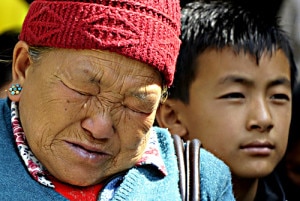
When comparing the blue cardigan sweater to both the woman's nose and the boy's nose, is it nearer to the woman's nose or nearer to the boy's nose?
the woman's nose

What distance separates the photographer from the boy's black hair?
4.05 metres

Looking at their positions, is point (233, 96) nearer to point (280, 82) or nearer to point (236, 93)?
point (236, 93)

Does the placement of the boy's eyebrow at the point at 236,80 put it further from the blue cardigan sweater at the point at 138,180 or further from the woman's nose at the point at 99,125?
the woman's nose at the point at 99,125

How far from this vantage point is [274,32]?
4.21 metres

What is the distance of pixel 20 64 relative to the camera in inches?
108

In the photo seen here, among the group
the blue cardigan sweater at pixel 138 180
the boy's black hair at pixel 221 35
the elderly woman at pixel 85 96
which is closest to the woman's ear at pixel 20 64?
the elderly woman at pixel 85 96

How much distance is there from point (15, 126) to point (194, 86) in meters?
1.58

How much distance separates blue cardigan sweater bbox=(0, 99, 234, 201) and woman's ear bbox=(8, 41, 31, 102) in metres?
0.11

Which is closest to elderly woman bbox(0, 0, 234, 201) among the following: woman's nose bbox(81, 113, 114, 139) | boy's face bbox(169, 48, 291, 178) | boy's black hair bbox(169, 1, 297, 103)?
woman's nose bbox(81, 113, 114, 139)

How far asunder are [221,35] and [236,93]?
37 centimetres

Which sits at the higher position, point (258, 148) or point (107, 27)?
point (107, 27)

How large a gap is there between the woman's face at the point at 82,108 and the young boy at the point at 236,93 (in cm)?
136

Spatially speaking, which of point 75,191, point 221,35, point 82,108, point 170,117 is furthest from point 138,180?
point 221,35

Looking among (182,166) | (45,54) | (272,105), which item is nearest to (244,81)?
(272,105)
